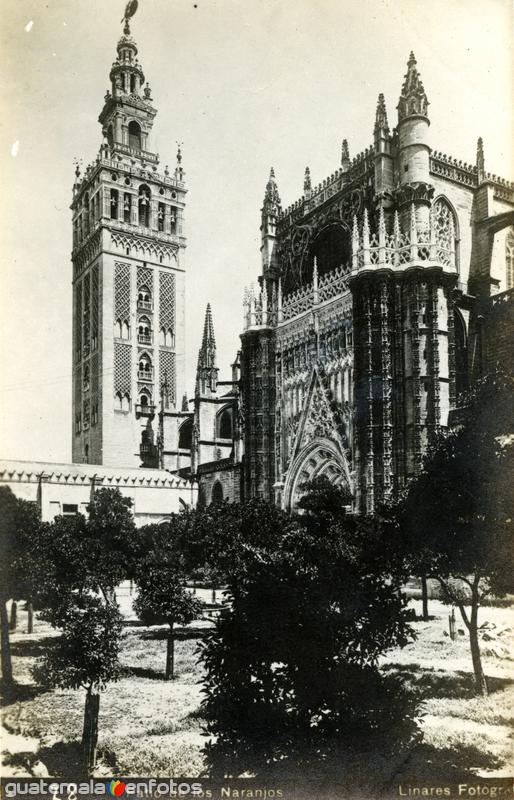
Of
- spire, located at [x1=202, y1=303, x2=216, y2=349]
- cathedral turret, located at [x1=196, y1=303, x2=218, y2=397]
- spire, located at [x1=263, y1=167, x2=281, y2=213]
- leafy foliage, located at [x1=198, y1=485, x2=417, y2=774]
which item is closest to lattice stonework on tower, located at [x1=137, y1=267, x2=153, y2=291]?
spire, located at [x1=202, y1=303, x2=216, y2=349]

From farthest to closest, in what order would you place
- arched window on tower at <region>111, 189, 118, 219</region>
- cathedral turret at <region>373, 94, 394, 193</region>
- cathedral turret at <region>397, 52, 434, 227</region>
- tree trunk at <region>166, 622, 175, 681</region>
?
arched window on tower at <region>111, 189, 118, 219</region>, cathedral turret at <region>373, 94, 394, 193</region>, cathedral turret at <region>397, 52, 434, 227</region>, tree trunk at <region>166, 622, 175, 681</region>

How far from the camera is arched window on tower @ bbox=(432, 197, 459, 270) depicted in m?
24.9

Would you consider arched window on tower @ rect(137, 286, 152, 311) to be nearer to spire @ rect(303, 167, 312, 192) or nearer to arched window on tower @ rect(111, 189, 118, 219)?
arched window on tower @ rect(111, 189, 118, 219)

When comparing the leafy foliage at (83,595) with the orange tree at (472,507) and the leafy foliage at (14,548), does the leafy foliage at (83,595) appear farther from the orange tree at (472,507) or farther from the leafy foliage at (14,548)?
the orange tree at (472,507)

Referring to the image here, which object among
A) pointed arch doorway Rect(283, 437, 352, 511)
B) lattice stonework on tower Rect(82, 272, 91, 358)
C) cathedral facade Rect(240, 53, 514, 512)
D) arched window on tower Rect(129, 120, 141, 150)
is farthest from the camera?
arched window on tower Rect(129, 120, 141, 150)

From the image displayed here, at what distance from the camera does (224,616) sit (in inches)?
349

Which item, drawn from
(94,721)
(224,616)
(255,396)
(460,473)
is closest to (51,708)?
(94,721)

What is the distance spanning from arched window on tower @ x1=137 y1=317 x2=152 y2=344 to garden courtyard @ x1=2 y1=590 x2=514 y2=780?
40.2 meters

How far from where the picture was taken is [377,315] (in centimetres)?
2291

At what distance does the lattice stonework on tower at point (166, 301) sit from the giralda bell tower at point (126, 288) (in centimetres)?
8

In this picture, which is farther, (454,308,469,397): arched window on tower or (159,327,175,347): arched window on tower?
(159,327,175,347): arched window on tower

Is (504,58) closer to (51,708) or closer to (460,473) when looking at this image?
(460,473)

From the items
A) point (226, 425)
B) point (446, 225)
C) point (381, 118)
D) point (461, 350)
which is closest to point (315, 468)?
point (461, 350)

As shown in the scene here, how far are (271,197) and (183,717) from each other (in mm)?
25553
